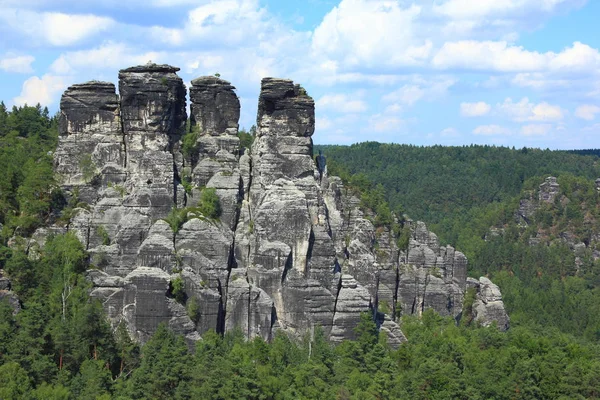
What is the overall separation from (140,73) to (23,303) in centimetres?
1692

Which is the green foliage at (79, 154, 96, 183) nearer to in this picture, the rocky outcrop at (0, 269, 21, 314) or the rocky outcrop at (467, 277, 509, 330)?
the rocky outcrop at (0, 269, 21, 314)

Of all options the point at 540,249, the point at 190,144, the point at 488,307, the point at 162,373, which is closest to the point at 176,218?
the point at 190,144

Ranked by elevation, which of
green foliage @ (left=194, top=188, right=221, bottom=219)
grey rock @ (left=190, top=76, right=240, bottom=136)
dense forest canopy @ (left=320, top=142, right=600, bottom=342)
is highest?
grey rock @ (left=190, top=76, right=240, bottom=136)

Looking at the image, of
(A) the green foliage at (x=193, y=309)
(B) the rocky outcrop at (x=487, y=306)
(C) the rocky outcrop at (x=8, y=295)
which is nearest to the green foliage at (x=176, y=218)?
(A) the green foliage at (x=193, y=309)

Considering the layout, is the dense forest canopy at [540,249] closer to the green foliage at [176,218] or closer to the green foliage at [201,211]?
the green foliage at [201,211]

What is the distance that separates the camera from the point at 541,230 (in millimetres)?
161125

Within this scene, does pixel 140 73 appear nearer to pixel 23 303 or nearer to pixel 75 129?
pixel 75 129

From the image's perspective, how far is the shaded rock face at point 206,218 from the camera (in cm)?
6738

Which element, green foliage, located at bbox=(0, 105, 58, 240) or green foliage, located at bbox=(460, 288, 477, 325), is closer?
green foliage, located at bbox=(0, 105, 58, 240)

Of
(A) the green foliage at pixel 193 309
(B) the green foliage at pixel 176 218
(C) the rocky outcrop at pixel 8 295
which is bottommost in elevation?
(A) the green foliage at pixel 193 309

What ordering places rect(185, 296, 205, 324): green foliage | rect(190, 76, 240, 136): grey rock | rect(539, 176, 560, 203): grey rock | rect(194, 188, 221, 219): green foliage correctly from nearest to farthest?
rect(185, 296, 205, 324): green foliage, rect(194, 188, 221, 219): green foliage, rect(190, 76, 240, 136): grey rock, rect(539, 176, 560, 203): grey rock

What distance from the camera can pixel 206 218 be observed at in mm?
70125

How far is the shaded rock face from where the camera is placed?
6738 cm

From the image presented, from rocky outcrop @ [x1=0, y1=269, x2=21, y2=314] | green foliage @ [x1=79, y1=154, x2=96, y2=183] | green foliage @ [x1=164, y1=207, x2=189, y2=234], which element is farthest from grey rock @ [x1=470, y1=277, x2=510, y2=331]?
rocky outcrop @ [x1=0, y1=269, x2=21, y2=314]
